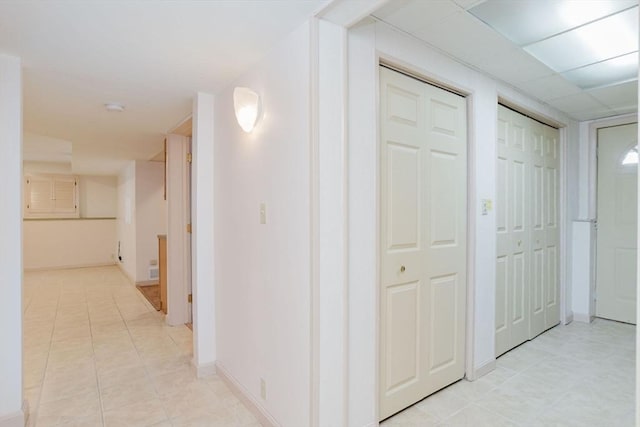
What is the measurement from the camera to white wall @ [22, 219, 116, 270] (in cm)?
751

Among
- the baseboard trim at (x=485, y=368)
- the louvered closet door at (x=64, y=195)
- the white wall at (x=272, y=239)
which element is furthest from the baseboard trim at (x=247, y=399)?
the louvered closet door at (x=64, y=195)

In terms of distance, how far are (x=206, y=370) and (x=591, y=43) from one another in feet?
11.8

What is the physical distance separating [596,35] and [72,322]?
556 cm

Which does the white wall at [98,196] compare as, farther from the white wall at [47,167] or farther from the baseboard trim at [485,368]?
the baseboard trim at [485,368]

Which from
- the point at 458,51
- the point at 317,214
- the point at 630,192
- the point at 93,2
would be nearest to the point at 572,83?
the point at 458,51

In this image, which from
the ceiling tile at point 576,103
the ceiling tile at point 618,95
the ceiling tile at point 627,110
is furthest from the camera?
the ceiling tile at point 627,110

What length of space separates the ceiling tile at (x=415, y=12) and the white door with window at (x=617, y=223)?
335 centimetres

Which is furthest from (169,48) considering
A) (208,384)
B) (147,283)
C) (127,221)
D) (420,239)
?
(127,221)

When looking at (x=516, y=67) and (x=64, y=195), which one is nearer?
(x=516, y=67)

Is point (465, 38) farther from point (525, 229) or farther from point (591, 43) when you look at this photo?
point (525, 229)

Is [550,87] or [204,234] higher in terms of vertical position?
[550,87]

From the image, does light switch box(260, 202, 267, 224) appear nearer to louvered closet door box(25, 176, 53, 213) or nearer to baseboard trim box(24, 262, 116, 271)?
baseboard trim box(24, 262, 116, 271)

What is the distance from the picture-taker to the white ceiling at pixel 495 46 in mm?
1789

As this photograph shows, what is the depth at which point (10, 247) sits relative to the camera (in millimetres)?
2045
